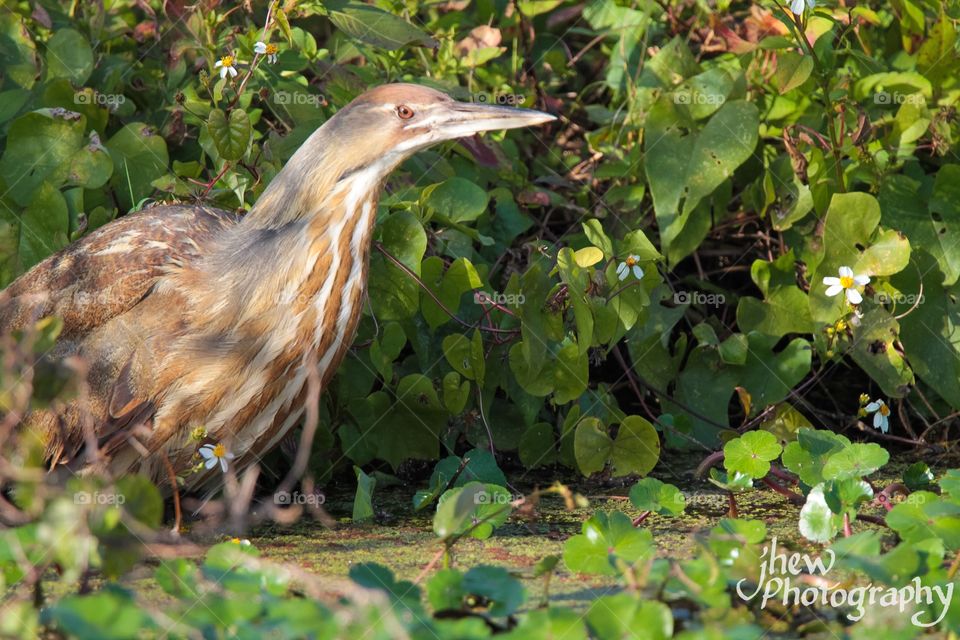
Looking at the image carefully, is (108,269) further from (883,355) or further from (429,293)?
(883,355)

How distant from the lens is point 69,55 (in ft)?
14.1

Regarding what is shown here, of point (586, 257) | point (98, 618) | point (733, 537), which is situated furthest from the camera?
point (586, 257)

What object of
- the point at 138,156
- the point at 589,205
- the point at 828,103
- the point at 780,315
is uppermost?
the point at 138,156

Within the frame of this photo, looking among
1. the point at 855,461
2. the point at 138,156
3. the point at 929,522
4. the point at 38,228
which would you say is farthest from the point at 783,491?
the point at 38,228

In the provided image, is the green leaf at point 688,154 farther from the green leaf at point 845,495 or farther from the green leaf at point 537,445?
the green leaf at point 845,495

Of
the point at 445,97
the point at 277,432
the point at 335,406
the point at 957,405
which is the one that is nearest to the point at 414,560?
the point at 277,432

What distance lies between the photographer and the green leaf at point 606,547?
111 inches

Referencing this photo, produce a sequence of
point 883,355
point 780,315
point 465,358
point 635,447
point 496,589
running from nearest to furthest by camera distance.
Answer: point 496,589 < point 635,447 < point 465,358 < point 883,355 < point 780,315

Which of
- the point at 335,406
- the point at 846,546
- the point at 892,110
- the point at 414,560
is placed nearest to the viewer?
the point at 846,546

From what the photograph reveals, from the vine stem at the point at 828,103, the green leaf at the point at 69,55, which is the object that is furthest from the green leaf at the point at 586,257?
the green leaf at the point at 69,55

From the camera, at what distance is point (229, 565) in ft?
8.63

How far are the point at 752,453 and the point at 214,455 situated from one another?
137cm

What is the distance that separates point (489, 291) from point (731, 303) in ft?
3.23

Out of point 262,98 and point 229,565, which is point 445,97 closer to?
point 262,98
